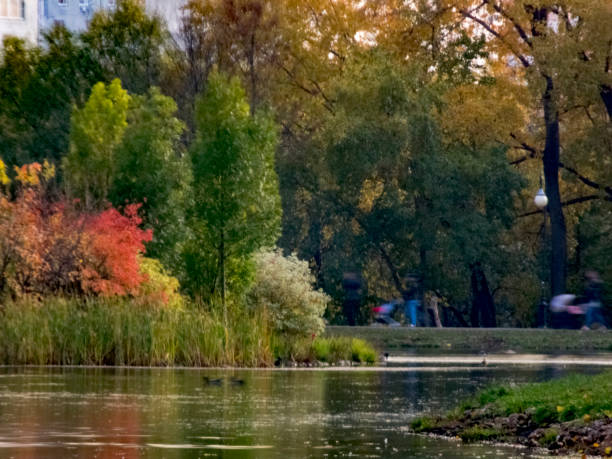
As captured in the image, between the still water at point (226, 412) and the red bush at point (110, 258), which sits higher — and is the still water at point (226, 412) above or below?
below

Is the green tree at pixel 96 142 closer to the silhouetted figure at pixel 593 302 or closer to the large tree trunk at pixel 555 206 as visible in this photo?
the large tree trunk at pixel 555 206

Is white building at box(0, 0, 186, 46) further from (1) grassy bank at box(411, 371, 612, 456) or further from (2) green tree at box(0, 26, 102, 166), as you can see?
(1) grassy bank at box(411, 371, 612, 456)

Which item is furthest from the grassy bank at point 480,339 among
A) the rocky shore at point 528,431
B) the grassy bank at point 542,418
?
the rocky shore at point 528,431

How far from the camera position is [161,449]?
57.1ft

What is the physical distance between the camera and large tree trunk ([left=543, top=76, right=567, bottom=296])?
203ft

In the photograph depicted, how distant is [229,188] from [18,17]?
180 feet

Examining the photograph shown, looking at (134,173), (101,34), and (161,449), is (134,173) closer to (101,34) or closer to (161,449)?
(101,34)

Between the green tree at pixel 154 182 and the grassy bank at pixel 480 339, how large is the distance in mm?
8154

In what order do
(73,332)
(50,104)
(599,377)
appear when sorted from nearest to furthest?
(599,377) → (73,332) → (50,104)

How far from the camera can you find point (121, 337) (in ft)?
122

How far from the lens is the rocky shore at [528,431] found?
58.6 feet

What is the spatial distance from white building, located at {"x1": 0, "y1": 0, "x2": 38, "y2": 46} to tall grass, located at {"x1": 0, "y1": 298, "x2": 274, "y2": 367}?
195 ft

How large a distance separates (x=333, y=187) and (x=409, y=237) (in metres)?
3.91

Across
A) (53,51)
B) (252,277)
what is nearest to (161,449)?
(252,277)
